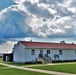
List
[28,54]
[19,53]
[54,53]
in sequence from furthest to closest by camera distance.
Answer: [54,53]
[19,53]
[28,54]

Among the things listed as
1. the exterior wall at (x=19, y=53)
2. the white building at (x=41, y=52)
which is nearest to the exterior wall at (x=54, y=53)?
the white building at (x=41, y=52)

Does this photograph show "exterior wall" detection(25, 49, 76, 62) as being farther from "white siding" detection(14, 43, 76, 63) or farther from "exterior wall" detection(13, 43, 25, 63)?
"exterior wall" detection(13, 43, 25, 63)

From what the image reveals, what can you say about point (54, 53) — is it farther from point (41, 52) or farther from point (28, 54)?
point (28, 54)

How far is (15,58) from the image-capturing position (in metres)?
48.8

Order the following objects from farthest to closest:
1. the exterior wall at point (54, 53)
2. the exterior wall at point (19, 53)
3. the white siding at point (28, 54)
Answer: the exterior wall at point (19, 53), the exterior wall at point (54, 53), the white siding at point (28, 54)

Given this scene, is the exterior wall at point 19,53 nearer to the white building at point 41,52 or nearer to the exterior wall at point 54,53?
the white building at point 41,52

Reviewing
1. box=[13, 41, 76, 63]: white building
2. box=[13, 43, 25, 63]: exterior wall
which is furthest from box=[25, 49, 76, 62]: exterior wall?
box=[13, 43, 25, 63]: exterior wall

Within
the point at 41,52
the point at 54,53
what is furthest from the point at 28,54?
the point at 54,53

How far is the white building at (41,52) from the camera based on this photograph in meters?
45.4

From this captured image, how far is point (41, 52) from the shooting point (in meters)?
47.3

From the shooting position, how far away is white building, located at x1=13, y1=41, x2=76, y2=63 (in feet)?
149

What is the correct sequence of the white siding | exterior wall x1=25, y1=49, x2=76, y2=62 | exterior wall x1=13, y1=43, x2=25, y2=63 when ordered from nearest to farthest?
the white siding, exterior wall x1=25, y1=49, x2=76, y2=62, exterior wall x1=13, y1=43, x2=25, y2=63

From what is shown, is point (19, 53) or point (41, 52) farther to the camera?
point (41, 52)

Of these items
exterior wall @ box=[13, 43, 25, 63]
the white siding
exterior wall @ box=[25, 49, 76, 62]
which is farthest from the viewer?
exterior wall @ box=[13, 43, 25, 63]
